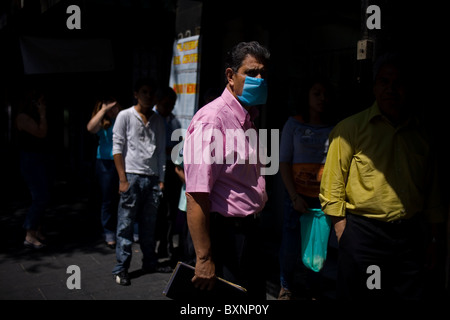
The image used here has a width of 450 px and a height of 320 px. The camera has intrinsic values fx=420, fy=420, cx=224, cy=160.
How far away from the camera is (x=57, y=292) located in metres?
4.23

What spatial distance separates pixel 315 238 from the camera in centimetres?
375

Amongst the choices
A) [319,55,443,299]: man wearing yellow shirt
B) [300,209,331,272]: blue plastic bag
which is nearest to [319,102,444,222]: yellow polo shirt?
[319,55,443,299]: man wearing yellow shirt

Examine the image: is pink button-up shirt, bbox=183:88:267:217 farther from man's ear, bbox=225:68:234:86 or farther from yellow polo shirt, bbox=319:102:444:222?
yellow polo shirt, bbox=319:102:444:222

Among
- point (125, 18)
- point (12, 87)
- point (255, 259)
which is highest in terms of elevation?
point (125, 18)

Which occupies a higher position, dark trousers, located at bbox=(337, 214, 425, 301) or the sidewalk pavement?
dark trousers, located at bbox=(337, 214, 425, 301)

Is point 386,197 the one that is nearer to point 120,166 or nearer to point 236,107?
point 236,107

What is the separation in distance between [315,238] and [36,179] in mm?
3845

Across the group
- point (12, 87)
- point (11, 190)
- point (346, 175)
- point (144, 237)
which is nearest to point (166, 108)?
point (144, 237)

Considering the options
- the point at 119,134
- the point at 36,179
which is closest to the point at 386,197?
the point at 119,134

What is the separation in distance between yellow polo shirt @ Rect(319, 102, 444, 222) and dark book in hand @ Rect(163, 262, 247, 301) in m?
0.84

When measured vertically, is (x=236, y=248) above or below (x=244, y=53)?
below

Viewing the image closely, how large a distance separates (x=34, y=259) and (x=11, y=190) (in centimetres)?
562

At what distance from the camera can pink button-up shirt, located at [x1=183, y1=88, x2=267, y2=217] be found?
7.39 feet

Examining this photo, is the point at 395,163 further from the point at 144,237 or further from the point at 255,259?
the point at 144,237
